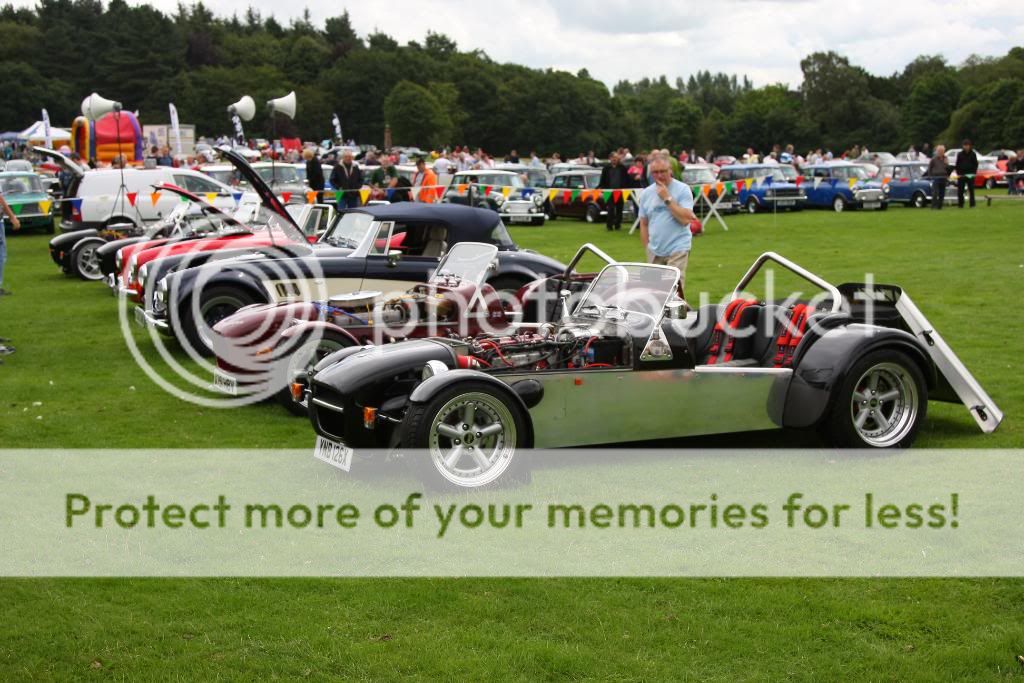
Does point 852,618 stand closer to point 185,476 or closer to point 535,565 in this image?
point 535,565

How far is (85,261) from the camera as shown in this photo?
19281 mm

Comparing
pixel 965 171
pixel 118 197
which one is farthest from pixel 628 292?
pixel 965 171

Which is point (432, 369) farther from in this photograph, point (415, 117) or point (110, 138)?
point (415, 117)

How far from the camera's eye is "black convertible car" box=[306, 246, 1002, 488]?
6.79 m

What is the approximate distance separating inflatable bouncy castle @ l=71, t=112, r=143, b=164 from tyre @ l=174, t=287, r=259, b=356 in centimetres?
2453

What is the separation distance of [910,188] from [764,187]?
172 inches

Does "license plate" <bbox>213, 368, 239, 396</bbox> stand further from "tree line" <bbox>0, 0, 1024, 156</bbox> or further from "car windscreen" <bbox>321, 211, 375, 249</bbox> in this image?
"tree line" <bbox>0, 0, 1024, 156</bbox>

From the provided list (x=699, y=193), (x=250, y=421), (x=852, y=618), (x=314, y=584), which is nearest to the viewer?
(x=852, y=618)

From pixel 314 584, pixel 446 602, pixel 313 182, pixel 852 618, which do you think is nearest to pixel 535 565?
pixel 446 602

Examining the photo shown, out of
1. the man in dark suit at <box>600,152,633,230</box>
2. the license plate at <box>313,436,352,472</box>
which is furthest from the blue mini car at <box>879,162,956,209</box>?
the license plate at <box>313,436,352,472</box>

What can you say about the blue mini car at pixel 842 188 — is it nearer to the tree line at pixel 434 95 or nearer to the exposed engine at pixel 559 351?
the exposed engine at pixel 559 351

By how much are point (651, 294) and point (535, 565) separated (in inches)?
109

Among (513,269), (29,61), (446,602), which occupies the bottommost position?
(446,602)

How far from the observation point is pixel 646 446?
7832 mm
